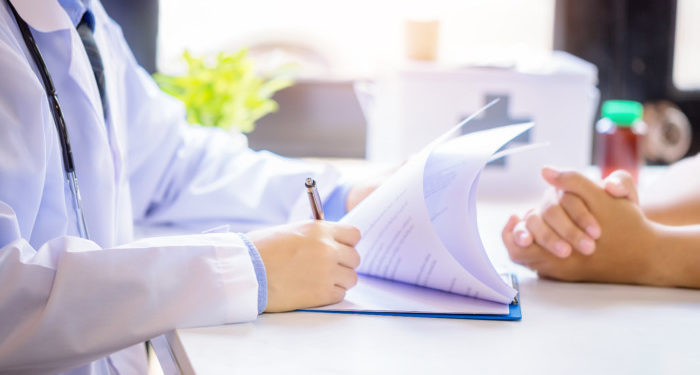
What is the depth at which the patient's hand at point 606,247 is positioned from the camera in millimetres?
692

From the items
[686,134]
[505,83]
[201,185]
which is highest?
[505,83]

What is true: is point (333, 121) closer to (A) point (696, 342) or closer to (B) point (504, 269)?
(B) point (504, 269)

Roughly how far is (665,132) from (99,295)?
2.16 meters

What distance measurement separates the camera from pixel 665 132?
232 centimetres

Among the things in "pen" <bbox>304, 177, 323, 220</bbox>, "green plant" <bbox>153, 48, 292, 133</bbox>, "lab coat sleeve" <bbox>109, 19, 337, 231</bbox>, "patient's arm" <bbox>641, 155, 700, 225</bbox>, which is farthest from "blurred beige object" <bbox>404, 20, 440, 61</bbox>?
"pen" <bbox>304, 177, 323, 220</bbox>

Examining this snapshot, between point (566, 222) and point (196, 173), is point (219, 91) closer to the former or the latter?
point (196, 173)

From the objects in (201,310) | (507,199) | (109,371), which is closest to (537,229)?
(201,310)

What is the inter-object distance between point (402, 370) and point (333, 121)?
126 cm

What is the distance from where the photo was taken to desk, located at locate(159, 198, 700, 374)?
0.47m

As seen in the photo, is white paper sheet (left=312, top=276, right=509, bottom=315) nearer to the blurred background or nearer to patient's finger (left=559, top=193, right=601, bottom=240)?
patient's finger (left=559, top=193, right=601, bottom=240)

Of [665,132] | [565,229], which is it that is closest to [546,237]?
[565,229]

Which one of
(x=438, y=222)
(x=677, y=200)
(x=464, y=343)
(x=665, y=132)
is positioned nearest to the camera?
(x=464, y=343)

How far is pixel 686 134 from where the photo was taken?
7.63ft

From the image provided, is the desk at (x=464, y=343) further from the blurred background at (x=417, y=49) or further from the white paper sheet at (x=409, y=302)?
the blurred background at (x=417, y=49)
